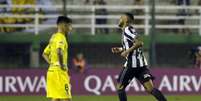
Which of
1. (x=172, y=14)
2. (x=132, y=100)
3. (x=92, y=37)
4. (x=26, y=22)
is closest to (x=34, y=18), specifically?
(x=26, y=22)

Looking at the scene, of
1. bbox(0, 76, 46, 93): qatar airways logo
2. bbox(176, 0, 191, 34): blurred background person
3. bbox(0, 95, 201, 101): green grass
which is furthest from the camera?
bbox(176, 0, 191, 34): blurred background person

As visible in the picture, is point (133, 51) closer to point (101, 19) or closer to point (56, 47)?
point (56, 47)

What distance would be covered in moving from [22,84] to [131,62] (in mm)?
7170

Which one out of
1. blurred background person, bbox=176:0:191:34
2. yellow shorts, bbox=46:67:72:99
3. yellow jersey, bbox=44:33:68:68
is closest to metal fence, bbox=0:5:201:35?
blurred background person, bbox=176:0:191:34

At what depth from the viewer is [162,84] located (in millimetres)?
21500

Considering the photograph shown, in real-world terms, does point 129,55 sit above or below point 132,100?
above

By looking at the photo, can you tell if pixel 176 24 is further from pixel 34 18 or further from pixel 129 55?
pixel 129 55

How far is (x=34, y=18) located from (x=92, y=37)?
2006 mm

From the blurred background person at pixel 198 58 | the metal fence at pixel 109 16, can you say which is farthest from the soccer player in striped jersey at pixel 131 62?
the metal fence at pixel 109 16

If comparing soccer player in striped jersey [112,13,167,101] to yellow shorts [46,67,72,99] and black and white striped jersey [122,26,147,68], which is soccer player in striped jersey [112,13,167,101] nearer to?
black and white striped jersey [122,26,147,68]

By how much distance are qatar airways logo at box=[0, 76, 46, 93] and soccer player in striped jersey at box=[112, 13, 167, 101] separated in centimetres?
683

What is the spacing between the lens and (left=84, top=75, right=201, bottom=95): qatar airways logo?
21175mm

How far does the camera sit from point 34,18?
24656mm

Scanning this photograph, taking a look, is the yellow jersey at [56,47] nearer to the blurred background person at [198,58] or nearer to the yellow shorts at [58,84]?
the yellow shorts at [58,84]
